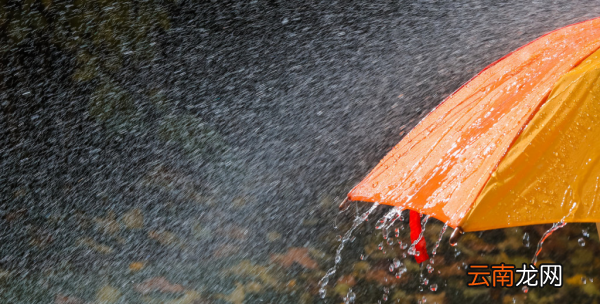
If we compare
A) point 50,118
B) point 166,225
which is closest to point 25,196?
point 50,118

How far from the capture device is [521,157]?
1.24 metres

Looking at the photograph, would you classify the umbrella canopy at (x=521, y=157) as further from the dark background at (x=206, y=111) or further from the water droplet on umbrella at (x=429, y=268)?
the dark background at (x=206, y=111)

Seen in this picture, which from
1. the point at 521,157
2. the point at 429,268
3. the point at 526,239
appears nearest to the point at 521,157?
the point at 521,157

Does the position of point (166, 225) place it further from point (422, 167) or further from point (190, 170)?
point (422, 167)

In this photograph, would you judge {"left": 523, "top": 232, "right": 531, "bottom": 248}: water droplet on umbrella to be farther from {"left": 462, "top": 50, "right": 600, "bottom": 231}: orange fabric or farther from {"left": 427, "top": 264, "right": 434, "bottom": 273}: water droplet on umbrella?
{"left": 462, "top": 50, "right": 600, "bottom": 231}: orange fabric

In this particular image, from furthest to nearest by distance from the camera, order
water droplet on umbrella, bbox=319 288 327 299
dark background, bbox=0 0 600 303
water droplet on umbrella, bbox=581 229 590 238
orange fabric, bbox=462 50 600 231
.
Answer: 1. dark background, bbox=0 0 600 303
2. water droplet on umbrella, bbox=319 288 327 299
3. water droplet on umbrella, bbox=581 229 590 238
4. orange fabric, bbox=462 50 600 231

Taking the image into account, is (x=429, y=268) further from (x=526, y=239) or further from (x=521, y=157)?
(x=521, y=157)

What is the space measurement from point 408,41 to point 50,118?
10.0 ft

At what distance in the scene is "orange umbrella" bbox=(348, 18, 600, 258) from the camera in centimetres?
120

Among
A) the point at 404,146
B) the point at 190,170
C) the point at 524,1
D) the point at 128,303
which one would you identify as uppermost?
the point at 404,146

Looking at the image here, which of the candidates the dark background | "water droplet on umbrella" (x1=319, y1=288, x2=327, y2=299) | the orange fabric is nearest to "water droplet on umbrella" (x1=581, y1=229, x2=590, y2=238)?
the dark background

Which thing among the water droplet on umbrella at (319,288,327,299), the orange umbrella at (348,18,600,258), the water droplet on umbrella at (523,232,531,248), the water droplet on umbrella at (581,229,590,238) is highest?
the orange umbrella at (348,18,600,258)

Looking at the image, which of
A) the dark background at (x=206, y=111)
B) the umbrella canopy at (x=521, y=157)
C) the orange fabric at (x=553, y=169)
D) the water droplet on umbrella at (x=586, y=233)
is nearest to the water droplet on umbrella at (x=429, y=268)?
the dark background at (x=206, y=111)

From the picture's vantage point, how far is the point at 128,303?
10.5 feet
